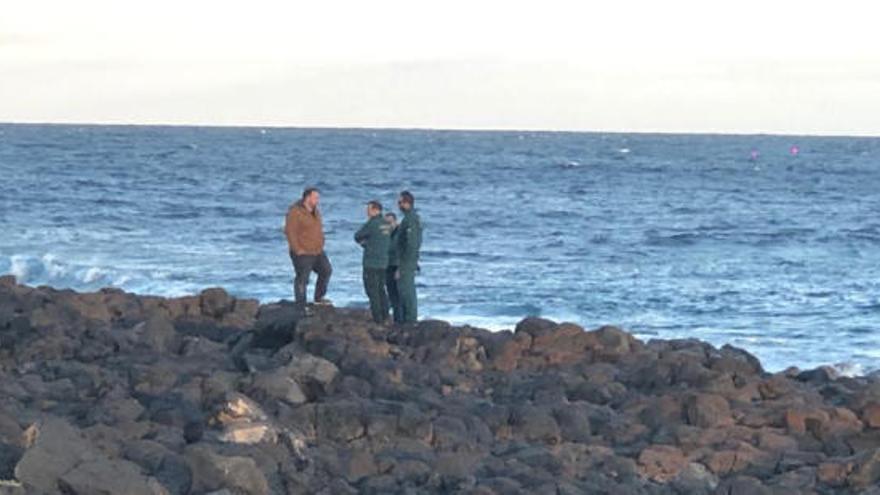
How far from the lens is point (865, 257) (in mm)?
41062

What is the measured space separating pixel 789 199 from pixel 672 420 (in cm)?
5173

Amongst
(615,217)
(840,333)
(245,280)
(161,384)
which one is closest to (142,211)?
(615,217)

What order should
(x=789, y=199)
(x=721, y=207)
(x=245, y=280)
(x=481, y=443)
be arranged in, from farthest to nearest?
(x=789, y=199) < (x=721, y=207) < (x=245, y=280) < (x=481, y=443)

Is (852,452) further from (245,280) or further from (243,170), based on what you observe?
(243,170)

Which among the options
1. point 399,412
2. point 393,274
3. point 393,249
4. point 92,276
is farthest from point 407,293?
point 92,276

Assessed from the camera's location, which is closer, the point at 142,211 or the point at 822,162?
the point at 142,211

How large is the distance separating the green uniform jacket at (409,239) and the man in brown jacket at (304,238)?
94 cm

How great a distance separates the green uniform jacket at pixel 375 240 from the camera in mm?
18594

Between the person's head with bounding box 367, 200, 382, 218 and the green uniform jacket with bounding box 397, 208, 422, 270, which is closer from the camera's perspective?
the green uniform jacket with bounding box 397, 208, 422, 270

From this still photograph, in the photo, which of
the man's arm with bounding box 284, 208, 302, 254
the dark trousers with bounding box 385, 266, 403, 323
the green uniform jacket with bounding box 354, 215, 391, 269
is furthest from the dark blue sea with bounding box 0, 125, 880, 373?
the man's arm with bounding box 284, 208, 302, 254

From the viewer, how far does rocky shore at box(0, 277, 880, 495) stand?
11.4 m

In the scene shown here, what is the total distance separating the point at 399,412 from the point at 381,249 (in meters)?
5.64

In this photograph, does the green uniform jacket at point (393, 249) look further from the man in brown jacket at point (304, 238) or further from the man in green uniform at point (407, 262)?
the man in brown jacket at point (304, 238)

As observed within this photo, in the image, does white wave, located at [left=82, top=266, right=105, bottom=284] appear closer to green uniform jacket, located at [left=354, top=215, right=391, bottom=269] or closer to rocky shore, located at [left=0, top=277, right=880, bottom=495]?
rocky shore, located at [left=0, top=277, right=880, bottom=495]
